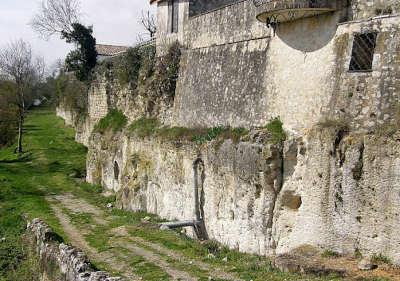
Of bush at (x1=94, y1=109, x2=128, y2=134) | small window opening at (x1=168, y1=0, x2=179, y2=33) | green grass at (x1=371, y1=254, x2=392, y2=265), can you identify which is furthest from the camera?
bush at (x1=94, y1=109, x2=128, y2=134)

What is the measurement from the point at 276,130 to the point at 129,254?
5.90 metres

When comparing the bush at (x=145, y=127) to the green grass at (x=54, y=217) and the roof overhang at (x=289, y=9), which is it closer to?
the green grass at (x=54, y=217)

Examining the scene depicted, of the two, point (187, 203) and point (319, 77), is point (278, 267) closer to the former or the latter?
point (319, 77)

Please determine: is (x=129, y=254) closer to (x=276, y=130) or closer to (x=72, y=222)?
(x=276, y=130)

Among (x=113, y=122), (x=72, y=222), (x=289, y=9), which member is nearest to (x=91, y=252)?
(x=72, y=222)

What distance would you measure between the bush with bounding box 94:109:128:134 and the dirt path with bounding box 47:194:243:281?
7.34 meters

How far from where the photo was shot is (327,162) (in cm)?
1524

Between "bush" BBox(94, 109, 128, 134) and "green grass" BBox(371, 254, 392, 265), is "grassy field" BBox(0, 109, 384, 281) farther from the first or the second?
"bush" BBox(94, 109, 128, 134)

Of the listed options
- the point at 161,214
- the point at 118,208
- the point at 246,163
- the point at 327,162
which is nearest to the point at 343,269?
the point at 327,162

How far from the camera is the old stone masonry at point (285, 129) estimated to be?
1427cm

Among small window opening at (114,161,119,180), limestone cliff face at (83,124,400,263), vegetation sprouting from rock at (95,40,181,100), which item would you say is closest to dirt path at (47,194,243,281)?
limestone cliff face at (83,124,400,263)

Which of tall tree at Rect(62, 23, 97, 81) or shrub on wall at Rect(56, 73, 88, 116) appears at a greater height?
tall tree at Rect(62, 23, 97, 81)

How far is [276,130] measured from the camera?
17.9 meters

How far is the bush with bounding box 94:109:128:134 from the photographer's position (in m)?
32.1
